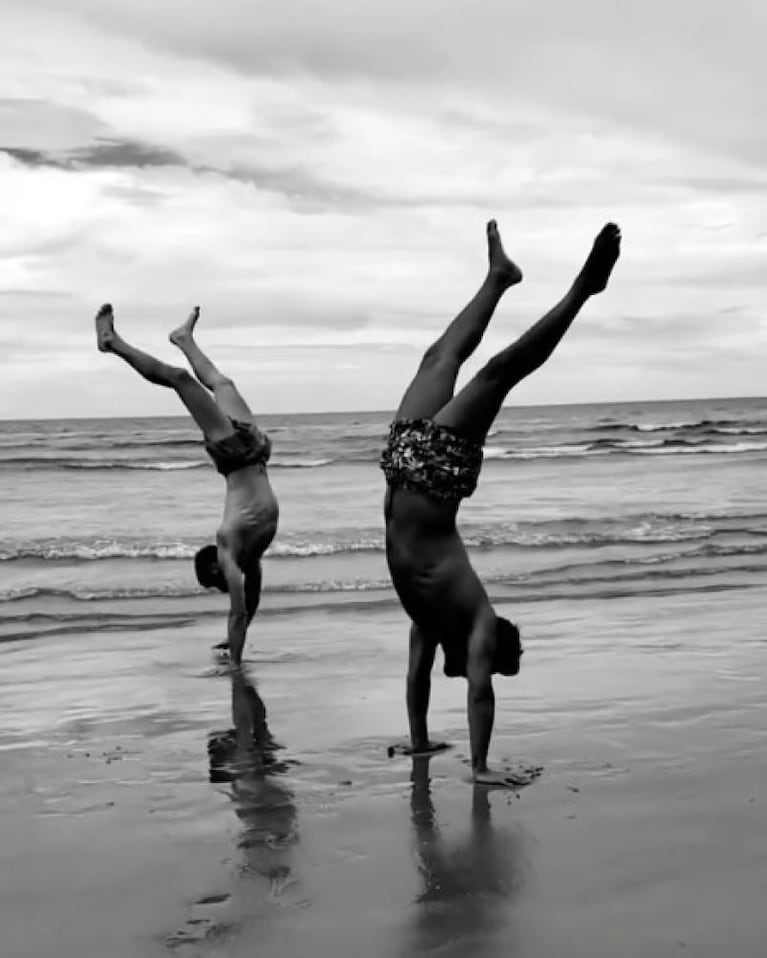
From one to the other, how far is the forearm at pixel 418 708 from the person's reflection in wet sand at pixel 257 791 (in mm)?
663

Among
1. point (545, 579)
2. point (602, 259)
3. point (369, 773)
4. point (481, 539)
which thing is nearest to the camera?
point (602, 259)

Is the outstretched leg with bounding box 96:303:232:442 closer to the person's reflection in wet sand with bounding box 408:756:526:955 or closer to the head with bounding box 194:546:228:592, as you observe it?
the head with bounding box 194:546:228:592

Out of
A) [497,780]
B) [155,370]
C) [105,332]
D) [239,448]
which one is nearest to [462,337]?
[497,780]

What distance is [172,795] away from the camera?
216 inches

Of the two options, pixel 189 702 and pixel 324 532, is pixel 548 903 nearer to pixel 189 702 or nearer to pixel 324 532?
pixel 189 702

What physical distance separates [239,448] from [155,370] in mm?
1201

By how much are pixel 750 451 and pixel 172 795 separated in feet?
134

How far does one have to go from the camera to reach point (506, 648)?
5727mm

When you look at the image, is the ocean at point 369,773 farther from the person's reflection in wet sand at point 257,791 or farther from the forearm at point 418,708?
the forearm at point 418,708

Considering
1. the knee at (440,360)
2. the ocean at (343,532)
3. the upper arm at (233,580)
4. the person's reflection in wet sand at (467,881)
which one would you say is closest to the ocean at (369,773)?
the person's reflection in wet sand at (467,881)

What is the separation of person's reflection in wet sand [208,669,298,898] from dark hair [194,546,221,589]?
1.51m

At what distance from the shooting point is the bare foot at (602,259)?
5191mm

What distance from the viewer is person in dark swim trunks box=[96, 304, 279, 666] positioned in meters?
8.84

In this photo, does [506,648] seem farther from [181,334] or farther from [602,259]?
[181,334]
